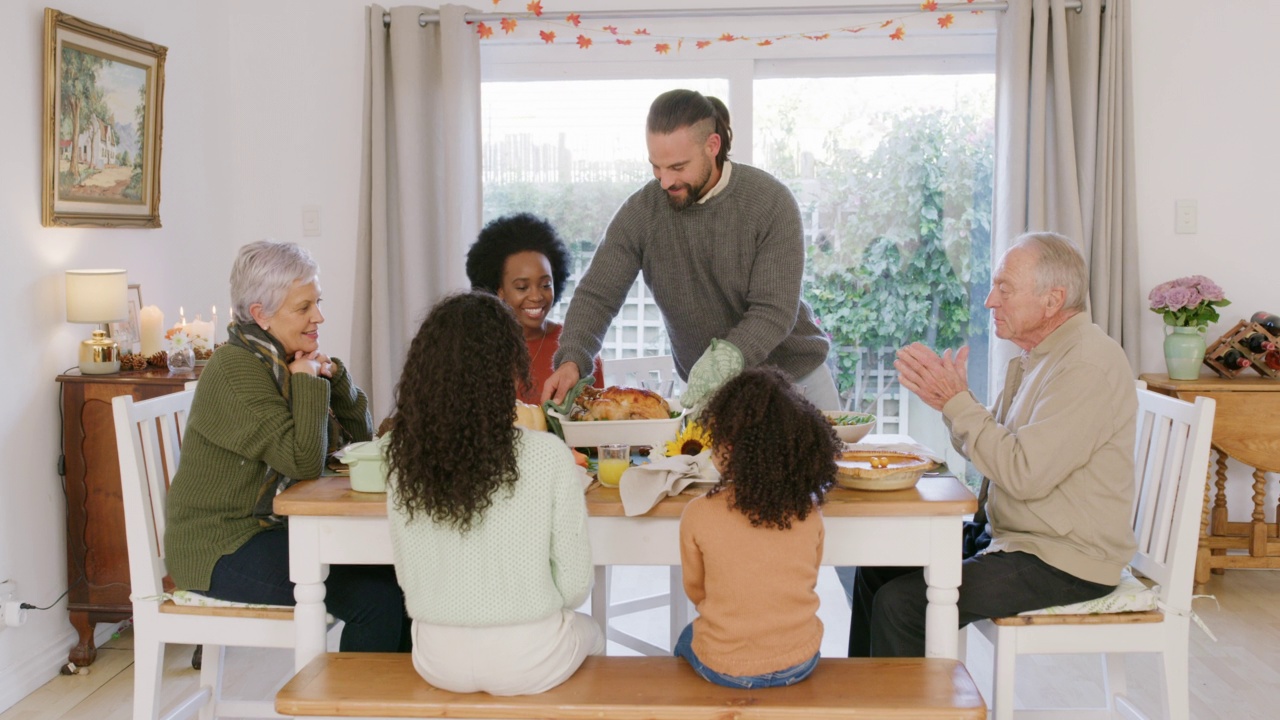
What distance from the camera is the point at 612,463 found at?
6.70 ft

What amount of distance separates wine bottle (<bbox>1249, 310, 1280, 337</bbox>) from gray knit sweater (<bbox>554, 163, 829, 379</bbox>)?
1.96m

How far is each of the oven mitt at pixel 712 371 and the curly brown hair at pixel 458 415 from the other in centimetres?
54

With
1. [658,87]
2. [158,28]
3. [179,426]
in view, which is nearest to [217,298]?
[158,28]

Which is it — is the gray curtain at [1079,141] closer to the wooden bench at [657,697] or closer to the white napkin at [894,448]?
the white napkin at [894,448]

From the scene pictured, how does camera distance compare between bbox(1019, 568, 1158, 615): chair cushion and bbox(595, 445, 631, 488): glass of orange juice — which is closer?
bbox(595, 445, 631, 488): glass of orange juice

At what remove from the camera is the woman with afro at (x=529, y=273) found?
10.1 feet

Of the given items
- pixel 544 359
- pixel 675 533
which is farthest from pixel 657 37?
pixel 675 533

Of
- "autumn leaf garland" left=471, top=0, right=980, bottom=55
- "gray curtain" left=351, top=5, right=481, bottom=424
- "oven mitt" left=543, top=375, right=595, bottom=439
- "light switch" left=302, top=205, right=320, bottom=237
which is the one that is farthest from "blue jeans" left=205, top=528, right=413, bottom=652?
"autumn leaf garland" left=471, top=0, right=980, bottom=55

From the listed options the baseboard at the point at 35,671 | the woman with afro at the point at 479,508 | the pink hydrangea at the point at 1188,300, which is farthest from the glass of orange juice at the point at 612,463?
the pink hydrangea at the point at 1188,300

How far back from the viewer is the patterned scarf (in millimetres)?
2244

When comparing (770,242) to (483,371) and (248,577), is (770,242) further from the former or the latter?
(248,577)

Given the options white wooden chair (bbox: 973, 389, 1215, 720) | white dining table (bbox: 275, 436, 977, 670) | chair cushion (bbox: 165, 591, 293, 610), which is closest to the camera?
white dining table (bbox: 275, 436, 977, 670)

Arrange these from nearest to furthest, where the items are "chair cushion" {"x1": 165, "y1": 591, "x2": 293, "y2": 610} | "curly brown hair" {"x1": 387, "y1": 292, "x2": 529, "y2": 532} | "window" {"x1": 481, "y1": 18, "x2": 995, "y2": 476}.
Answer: "curly brown hair" {"x1": 387, "y1": 292, "x2": 529, "y2": 532}
"chair cushion" {"x1": 165, "y1": 591, "x2": 293, "y2": 610}
"window" {"x1": 481, "y1": 18, "x2": 995, "y2": 476}

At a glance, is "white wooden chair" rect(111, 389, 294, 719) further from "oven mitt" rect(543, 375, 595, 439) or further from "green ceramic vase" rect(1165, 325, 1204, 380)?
"green ceramic vase" rect(1165, 325, 1204, 380)
